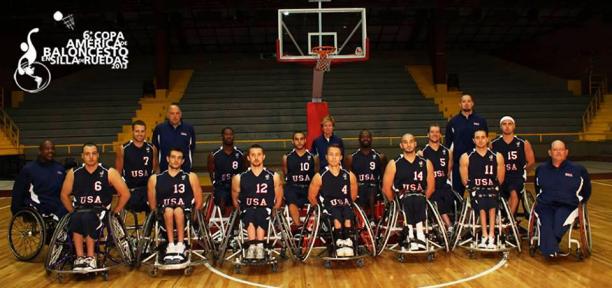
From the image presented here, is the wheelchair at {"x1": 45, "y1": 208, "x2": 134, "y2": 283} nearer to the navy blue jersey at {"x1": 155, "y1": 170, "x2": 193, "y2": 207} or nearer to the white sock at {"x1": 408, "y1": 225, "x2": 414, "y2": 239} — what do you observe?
the navy blue jersey at {"x1": 155, "y1": 170, "x2": 193, "y2": 207}

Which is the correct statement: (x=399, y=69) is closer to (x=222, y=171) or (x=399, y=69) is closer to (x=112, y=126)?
(x=112, y=126)

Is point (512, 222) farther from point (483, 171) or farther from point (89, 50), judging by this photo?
point (89, 50)

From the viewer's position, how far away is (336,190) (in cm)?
460

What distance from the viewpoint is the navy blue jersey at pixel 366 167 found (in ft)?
17.5

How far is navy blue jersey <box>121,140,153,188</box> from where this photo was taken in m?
5.18

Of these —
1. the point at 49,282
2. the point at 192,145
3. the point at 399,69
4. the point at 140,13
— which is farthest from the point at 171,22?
the point at 49,282

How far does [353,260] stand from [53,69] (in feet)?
50.6

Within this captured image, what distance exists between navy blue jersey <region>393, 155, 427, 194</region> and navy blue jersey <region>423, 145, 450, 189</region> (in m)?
0.57

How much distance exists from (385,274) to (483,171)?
1.44m

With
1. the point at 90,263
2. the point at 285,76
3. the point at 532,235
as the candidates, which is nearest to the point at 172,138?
the point at 90,263

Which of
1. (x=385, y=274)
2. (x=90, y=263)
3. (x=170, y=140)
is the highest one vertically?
(x=170, y=140)

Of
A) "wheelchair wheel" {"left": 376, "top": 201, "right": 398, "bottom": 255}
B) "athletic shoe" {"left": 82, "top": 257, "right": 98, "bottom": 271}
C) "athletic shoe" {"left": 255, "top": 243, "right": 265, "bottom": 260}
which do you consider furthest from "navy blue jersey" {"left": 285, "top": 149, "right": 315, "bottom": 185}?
"athletic shoe" {"left": 82, "top": 257, "right": 98, "bottom": 271}

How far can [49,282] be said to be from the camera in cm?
421

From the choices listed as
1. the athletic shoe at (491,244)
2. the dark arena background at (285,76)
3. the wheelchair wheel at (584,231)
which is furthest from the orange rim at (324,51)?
the wheelchair wheel at (584,231)
